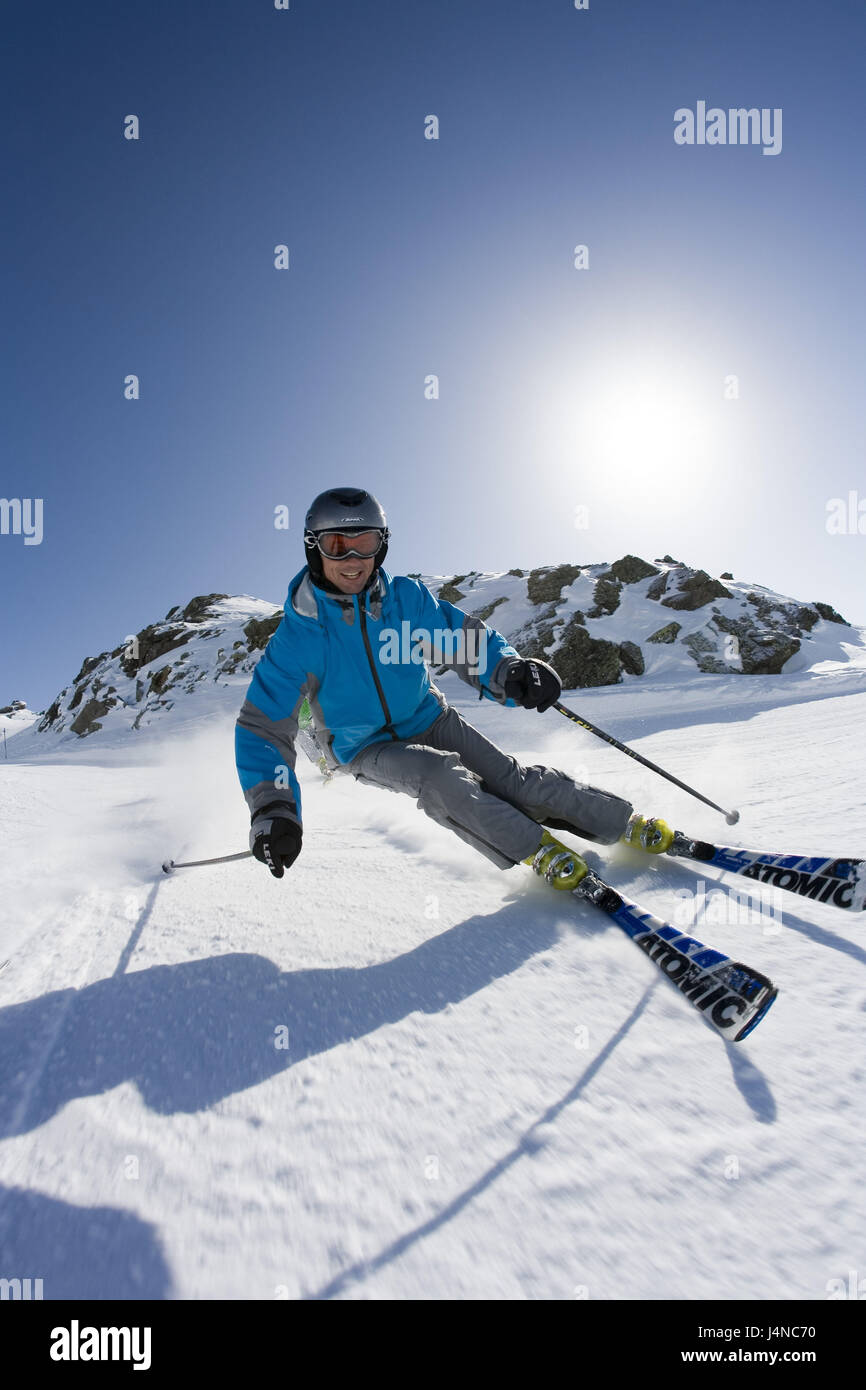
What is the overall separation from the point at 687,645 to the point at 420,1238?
1131 inches

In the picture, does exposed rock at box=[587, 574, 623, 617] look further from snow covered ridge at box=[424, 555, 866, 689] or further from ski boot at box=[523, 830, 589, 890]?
ski boot at box=[523, 830, 589, 890]

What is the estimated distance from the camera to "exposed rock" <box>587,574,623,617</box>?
3106cm

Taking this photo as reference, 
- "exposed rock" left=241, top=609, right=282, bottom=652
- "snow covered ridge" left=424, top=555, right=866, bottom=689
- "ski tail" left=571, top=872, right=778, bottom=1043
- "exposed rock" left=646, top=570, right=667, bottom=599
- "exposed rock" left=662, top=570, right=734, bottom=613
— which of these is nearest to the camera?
"ski tail" left=571, top=872, right=778, bottom=1043

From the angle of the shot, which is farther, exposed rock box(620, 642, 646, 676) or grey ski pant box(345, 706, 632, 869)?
exposed rock box(620, 642, 646, 676)

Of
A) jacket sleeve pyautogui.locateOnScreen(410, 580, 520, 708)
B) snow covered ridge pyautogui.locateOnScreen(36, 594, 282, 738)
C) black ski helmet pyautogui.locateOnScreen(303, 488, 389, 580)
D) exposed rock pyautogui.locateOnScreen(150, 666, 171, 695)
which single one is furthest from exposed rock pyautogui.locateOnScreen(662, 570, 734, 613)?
exposed rock pyautogui.locateOnScreen(150, 666, 171, 695)

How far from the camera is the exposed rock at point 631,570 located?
34312mm

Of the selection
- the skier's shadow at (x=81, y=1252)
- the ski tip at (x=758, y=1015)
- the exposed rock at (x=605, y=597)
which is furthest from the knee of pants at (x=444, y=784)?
the exposed rock at (x=605, y=597)

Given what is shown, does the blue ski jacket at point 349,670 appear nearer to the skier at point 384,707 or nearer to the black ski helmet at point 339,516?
the skier at point 384,707

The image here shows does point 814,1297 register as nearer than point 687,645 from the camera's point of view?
Yes

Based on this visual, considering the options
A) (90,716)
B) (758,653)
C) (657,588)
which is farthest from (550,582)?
(90,716)

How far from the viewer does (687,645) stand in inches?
1060

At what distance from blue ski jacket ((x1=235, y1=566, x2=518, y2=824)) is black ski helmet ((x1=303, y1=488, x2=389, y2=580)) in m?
0.12

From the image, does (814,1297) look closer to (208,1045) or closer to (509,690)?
(208,1045)
